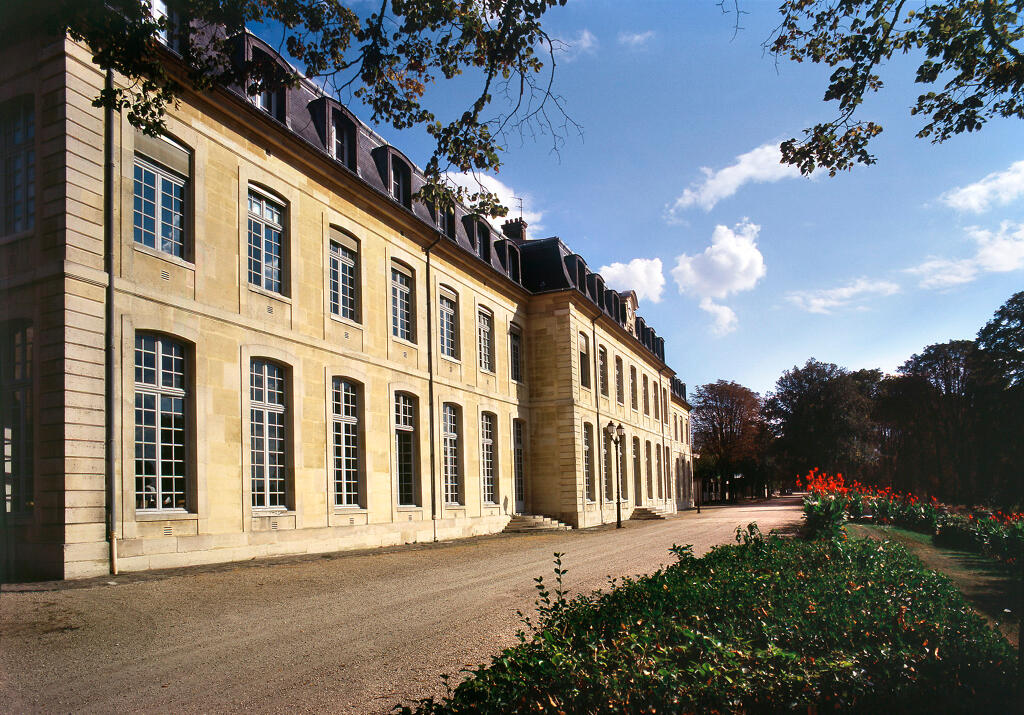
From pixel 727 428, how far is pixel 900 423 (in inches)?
726

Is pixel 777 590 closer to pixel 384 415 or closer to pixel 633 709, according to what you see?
pixel 633 709

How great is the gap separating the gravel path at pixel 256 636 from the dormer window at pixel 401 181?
1134cm

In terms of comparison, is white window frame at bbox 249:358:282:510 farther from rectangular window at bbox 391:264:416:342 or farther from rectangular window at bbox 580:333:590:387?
rectangular window at bbox 580:333:590:387

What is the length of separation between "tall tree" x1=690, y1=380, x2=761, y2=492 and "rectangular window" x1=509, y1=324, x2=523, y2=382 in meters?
40.9

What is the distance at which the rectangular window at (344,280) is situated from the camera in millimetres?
17047

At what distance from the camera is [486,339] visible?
82.3ft

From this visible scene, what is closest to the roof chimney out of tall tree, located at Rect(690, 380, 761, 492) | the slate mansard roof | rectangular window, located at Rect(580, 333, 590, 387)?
the slate mansard roof

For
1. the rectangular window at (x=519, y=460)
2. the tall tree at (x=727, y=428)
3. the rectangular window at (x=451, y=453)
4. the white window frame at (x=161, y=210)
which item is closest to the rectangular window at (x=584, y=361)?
the rectangular window at (x=519, y=460)

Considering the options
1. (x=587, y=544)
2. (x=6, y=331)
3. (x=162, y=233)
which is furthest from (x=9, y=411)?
(x=587, y=544)

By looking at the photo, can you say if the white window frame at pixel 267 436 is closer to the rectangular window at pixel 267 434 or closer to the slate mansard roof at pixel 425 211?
the rectangular window at pixel 267 434

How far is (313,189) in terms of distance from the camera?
16203 millimetres

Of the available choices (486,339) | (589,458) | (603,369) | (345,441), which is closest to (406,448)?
(345,441)

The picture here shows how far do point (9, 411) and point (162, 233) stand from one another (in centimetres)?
367

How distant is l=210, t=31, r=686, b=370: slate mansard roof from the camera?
51.1ft
